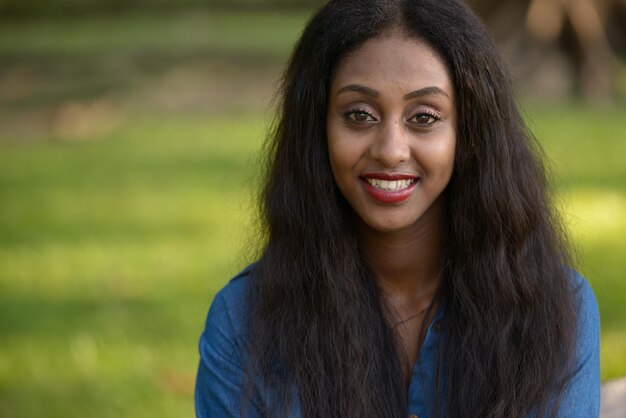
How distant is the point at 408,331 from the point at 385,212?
37cm

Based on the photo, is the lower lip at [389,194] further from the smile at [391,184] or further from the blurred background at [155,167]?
the blurred background at [155,167]

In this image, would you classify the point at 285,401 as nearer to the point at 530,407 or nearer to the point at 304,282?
the point at 304,282

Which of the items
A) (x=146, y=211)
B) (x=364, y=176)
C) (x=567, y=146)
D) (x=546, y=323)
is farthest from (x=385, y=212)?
(x=567, y=146)

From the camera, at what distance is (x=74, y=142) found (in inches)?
396

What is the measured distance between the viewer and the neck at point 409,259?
2875mm

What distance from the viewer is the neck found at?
9.43 ft

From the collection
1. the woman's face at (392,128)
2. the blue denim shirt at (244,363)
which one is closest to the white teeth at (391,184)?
the woman's face at (392,128)

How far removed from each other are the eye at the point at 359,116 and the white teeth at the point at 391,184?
0.51 feet

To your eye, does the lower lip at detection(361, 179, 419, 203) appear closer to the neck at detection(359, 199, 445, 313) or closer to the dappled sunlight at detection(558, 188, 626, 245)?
the neck at detection(359, 199, 445, 313)

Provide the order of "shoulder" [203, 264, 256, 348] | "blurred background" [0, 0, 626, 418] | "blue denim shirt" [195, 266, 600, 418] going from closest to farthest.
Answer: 1. "blue denim shirt" [195, 266, 600, 418]
2. "shoulder" [203, 264, 256, 348]
3. "blurred background" [0, 0, 626, 418]

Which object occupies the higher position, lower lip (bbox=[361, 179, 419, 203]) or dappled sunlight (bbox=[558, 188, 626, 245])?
lower lip (bbox=[361, 179, 419, 203])

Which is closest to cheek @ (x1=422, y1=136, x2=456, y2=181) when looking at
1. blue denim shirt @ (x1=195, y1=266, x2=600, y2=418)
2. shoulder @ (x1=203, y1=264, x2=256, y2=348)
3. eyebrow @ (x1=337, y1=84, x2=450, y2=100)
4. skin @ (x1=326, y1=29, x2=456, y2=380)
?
skin @ (x1=326, y1=29, x2=456, y2=380)

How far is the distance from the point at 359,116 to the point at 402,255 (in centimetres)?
43

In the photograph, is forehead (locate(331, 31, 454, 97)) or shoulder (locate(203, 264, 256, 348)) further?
shoulder (locate(203, 264, 256, 348))
